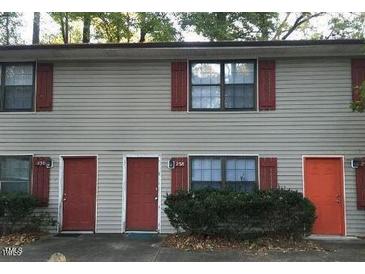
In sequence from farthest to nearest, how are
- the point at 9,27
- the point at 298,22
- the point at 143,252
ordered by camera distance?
the point at 298,22 → the point at 9,27 → the point at 143,252

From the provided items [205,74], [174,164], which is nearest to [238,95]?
[205,74]

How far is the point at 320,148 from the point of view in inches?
444

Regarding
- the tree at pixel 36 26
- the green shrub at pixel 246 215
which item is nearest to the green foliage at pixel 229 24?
the tree at pixel 36 26

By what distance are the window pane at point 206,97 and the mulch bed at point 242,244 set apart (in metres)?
3.40

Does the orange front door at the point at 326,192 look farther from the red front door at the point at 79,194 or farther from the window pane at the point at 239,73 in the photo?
the red front door at the point at 79,194

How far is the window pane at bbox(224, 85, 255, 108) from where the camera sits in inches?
456

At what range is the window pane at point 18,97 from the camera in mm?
11930

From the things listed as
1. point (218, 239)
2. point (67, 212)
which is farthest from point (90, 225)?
point (218, 239)

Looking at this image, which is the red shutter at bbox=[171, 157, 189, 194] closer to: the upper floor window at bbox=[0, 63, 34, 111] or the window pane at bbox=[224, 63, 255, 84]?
the window pane at bbox=[224, 63, 255, 84]

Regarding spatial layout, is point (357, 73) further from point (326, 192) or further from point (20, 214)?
point (20, 214)

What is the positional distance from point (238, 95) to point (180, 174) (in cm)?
251

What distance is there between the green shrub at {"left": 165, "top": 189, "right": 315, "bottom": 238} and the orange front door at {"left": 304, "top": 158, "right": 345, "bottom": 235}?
3.91ft

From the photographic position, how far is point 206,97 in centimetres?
1167

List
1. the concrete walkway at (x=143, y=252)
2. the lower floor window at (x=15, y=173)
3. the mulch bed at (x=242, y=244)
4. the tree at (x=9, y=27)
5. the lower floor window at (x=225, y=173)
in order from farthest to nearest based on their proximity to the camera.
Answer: the tree at (x=9, y=27) → the lower floor window at (x=15, y=173) → the lower floor window at (x=225, y=173) → the mulch bed at (x=242, y=244) → the concrete walkway at (x=143, y=252)
